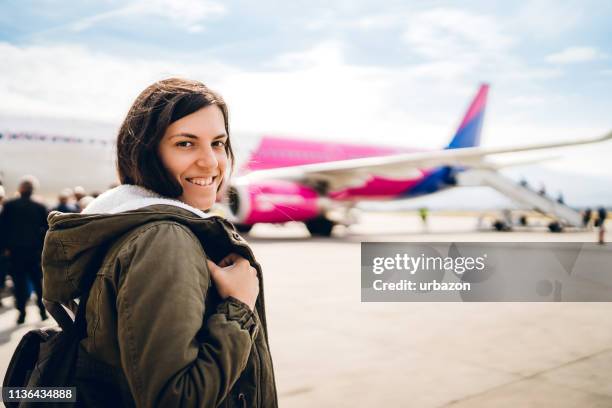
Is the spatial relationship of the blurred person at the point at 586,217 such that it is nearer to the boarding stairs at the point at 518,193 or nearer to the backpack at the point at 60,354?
the boarding stairs at the point at 518,193

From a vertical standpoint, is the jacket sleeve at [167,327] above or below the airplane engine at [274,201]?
above

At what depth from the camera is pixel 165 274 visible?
2.59 ft

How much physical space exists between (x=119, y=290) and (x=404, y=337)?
3124 mm

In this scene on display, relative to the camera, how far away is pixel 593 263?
773cm

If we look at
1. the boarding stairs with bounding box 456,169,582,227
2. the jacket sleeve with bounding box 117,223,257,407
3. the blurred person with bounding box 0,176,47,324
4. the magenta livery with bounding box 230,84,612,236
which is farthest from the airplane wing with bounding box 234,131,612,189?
the jacket sleeve with bounding box 117,223,257,407

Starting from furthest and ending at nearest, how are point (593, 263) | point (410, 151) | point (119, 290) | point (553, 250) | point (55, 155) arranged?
point (410, 151), point (55, 155), point (553, 250), point (593, 263), point (119, 290)

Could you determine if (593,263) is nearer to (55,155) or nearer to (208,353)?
(208,353)

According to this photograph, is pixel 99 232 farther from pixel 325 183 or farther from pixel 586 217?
pixel 586 217

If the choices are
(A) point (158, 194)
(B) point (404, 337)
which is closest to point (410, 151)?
(B) point (404, 337)

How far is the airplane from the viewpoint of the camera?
1062 centimetres

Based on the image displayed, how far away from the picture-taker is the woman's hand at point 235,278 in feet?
3.03

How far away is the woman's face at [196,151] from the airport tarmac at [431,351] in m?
1.77

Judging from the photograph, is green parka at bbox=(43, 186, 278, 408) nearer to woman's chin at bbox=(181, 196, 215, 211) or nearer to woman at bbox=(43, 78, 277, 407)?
woman at bbox=(43, 78, 277, 407)

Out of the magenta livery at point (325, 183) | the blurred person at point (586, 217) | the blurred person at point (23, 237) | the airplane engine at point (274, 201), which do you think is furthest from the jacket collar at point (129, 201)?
the blurred person at point (586, 217)
